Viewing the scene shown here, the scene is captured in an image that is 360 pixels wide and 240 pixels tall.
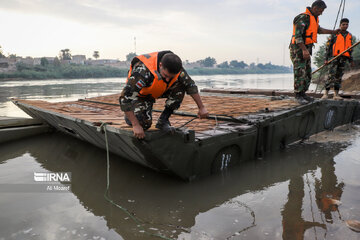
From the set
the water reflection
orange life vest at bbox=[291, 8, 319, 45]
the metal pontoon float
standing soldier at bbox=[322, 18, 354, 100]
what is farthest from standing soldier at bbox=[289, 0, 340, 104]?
standing soldier at bbox=[322, 18, 354, 100]

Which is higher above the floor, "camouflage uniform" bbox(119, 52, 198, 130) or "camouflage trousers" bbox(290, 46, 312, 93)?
"camouflage trousers" bbox(290, 46, 312, 93)

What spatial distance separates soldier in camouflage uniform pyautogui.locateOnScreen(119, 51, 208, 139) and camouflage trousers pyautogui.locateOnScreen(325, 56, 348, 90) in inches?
223

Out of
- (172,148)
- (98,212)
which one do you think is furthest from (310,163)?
(98,212)

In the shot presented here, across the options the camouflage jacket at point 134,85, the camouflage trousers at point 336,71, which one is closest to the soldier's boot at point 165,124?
the camouflage jacket at point 134,85

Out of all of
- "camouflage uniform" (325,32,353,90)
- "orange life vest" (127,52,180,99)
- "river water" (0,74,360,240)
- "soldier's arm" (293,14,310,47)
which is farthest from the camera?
"camouflage uniform" (325,32,353,90)

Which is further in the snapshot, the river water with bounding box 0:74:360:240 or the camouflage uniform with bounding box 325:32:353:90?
the camouflage uniform with bounding box 325:32:353:90

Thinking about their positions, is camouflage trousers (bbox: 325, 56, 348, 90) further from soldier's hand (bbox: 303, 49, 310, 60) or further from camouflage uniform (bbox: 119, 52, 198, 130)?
camouflage uniform (bbox: 119, 52, 198, 130)

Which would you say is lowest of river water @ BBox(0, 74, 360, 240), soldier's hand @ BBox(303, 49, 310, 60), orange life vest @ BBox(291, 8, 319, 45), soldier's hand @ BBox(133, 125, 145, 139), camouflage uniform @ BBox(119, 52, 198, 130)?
river water @ BBox(0, 74, 360, 240)

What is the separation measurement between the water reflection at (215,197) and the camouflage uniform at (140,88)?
95cm

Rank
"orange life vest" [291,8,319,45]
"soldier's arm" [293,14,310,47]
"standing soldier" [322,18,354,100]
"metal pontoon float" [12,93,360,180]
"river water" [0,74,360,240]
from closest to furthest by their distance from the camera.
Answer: "river water" [0,74,360,240]
"metal pontoon float" [12,93,360,180]
"soldier's arm" [293,14,310,47]
"orange life vest" [291,8,319,45]
"standing soldier" [322,18,354,100]

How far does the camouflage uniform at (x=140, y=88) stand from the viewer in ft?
9.12

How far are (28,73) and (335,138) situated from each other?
54251 millimetres

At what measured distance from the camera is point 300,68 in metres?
5.46

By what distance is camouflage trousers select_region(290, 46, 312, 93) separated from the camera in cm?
541
